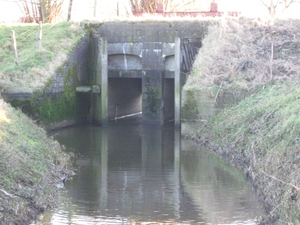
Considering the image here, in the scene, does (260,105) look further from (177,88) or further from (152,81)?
(152,81)

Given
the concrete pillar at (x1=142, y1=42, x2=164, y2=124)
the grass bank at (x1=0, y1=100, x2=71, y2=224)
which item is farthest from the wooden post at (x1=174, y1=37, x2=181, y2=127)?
the grass bank at (x1=0, y1=100, x2=71, y2=224)

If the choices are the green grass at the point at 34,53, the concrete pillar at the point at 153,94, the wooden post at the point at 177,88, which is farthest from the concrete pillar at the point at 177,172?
the green grass at the point at 34,53

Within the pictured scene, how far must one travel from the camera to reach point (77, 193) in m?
12.0

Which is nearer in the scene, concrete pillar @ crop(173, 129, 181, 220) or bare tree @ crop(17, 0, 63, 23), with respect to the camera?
concrete pillar @ crop(173, 129, 181, 220)

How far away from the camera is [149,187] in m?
12.6

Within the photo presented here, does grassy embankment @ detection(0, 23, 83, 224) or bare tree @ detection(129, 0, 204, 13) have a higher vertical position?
bare tree @ detection(129, 0, 204, 13)

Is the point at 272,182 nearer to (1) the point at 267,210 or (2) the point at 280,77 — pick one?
(1) the point at 267,210

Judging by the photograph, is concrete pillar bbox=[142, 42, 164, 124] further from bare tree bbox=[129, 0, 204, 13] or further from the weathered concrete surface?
bare tree bbox=[129, 0, 204, 13]

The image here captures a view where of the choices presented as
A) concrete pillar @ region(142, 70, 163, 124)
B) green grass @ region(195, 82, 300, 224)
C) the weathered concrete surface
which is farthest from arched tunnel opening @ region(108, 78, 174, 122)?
green grass @ region(195, 82, 300, 224)

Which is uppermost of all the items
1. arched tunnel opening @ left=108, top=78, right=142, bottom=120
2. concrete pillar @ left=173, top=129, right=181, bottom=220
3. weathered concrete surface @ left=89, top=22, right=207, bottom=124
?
weathered concrete surface @ left=89, top=22, right=207, bottom=124

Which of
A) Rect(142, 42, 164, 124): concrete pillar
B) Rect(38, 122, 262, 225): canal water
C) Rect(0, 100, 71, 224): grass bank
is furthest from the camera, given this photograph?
Rect(142, 42, 164, 124): concrete pillar

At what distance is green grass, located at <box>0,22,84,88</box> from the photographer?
67.2ft

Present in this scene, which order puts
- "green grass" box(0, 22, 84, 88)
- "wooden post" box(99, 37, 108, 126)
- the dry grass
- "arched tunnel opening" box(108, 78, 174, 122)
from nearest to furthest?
1. the dry grass
2. "green grass" box(0, 22, 84, 88)
3. "wooden post" box(99, 37, 108, 126)
4. "arched tunnel opening" box(108, 78, 174, 122)

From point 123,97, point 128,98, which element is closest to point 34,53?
point 123,97
